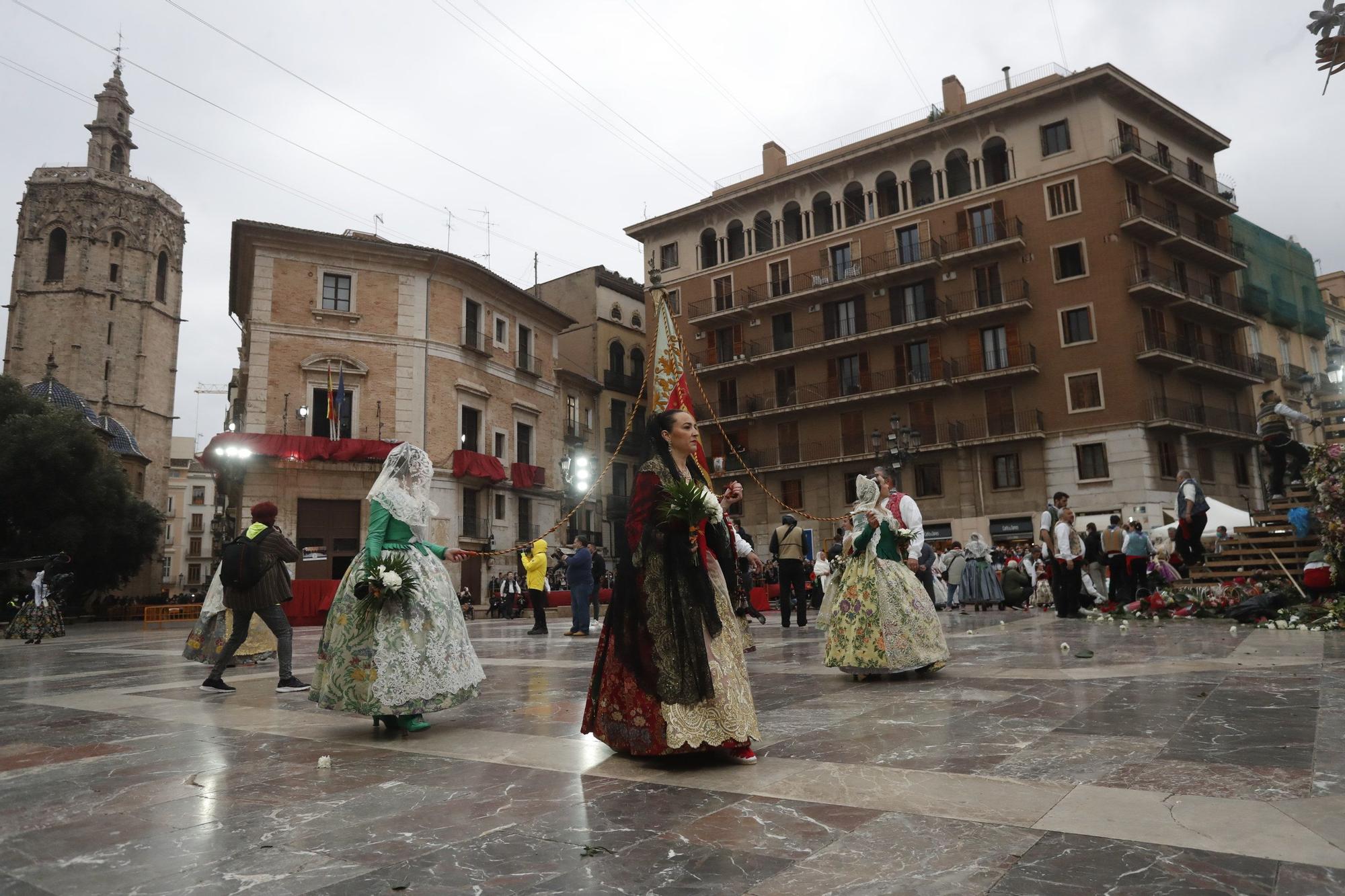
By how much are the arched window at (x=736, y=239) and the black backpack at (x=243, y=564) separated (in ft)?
115

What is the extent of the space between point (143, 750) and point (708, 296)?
37859 mm

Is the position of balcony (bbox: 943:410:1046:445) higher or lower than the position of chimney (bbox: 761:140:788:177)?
lower

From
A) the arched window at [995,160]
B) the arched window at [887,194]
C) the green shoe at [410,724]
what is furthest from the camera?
the arched window at [887,194]

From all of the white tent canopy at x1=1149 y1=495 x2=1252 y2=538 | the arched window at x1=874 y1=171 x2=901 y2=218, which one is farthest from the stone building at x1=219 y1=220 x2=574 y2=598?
the white tent canopy at x1=1149 y1=495 x2=1252 y2=538

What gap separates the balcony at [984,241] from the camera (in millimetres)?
32938

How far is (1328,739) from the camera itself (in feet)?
12.4

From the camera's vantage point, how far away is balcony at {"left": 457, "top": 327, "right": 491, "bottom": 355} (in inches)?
1251

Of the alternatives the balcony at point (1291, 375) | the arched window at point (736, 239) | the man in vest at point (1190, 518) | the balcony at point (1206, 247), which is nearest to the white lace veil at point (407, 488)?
the man in vest at point (1190, 518)

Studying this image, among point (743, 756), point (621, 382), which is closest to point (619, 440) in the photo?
point (621, 382)

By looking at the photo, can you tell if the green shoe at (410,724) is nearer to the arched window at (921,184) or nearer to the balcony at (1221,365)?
the balcony at (1221,365)

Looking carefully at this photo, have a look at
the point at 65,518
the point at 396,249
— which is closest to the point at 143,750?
the point at 396,249

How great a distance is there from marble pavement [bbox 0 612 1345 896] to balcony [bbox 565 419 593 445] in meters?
31.4

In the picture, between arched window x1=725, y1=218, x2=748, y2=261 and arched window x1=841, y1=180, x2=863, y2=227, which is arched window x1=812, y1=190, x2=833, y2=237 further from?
arched window x1=725, y1=218, x2=748, y2=261

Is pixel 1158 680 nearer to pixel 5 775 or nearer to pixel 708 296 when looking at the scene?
pixel 5 775
